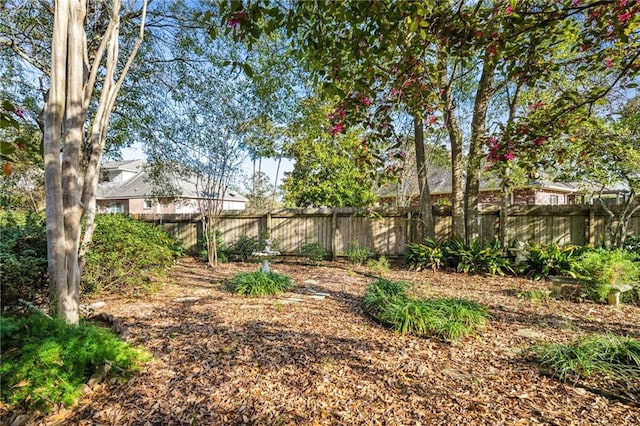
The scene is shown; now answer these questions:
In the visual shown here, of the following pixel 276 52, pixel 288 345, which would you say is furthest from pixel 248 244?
pixel 288 345

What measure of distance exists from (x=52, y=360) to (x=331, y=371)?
165 centimetres

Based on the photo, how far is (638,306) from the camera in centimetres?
407

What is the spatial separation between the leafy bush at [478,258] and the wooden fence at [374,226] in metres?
0.97

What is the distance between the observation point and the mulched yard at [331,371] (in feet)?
6.11

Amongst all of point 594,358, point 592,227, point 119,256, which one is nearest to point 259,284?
point 119,256

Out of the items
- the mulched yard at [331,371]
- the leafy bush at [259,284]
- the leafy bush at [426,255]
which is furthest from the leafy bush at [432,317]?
the leafy bush at [426,255]

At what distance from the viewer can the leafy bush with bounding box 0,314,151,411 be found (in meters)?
1.78

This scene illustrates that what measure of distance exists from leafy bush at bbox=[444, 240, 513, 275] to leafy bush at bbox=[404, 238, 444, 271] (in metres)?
0.20

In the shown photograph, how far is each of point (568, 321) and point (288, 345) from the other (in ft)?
9.47

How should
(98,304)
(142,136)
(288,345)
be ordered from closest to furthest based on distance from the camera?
(288,345) → (98,304) → (142,136)

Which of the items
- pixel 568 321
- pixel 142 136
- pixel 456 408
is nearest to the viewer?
pixel 456 408

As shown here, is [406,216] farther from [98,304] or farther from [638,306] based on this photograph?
[98,304]

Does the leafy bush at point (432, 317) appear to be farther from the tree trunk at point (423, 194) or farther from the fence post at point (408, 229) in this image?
the fence post at point (408, 229)

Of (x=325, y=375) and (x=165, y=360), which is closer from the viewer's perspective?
(x=325, y=375)
